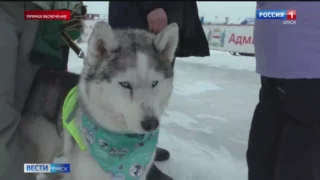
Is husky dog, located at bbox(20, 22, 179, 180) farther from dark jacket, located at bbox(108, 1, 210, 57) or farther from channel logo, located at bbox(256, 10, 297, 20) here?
channel logo, located at bbox(256, 10, 297, 20)

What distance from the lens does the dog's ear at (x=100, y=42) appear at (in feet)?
4.33

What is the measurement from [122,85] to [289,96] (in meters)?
0.62

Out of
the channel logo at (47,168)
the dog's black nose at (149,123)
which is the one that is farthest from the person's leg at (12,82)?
the dog's black nose at (149,123)

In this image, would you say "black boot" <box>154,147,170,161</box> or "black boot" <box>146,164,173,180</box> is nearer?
"black boot" <box>146,164,173,180</box>

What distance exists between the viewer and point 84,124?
1466 millimetres

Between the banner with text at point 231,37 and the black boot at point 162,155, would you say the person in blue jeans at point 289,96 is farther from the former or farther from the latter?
the banner with text at point 231,37

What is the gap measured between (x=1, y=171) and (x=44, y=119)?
0.29 meters

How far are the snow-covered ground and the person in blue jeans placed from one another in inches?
26.6

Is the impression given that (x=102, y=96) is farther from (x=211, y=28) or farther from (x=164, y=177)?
(x=211, y=28)

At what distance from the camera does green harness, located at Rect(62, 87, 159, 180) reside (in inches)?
56.7

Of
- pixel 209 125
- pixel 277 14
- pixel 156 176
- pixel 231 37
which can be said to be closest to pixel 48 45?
pixel 156 176

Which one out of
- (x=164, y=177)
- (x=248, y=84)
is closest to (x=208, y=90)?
(x=248, y=84)

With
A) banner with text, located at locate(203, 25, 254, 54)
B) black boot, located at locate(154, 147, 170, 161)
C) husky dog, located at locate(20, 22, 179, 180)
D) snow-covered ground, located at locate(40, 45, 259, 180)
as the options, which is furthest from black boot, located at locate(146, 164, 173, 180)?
banner with text, located at locate(203, 25, 254, 54)

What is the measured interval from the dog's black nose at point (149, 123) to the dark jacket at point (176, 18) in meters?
0.55
